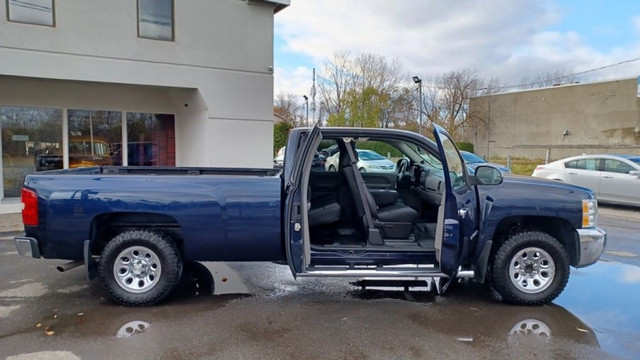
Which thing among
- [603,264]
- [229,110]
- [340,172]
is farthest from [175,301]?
[229,110]

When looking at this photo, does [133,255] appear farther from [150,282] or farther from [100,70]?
[100,70]

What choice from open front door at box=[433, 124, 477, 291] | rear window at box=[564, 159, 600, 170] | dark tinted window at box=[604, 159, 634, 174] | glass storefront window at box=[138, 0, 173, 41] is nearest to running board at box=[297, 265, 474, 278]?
open front door at box=[433, 124, 477, 291]

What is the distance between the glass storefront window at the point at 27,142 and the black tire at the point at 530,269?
1066 centimetres

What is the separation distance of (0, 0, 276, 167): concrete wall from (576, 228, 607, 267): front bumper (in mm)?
8250

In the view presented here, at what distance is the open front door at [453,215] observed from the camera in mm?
4191

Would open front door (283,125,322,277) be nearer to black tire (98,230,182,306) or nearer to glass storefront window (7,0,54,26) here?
black tire (98,230,182,306)

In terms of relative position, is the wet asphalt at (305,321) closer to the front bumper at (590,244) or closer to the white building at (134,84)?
the front bumper at (590,244)

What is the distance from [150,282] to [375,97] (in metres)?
31.2

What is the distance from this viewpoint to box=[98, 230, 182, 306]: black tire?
4.34m

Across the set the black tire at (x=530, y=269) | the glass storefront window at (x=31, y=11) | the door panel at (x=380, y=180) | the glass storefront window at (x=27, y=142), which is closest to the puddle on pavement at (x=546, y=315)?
the black tire at (x=530, y=269)

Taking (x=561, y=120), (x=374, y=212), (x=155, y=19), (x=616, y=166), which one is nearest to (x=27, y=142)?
(x=155, y=19)

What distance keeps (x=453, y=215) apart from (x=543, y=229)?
1.24 m

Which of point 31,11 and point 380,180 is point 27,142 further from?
point 380,180

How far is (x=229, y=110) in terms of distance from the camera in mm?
10859
